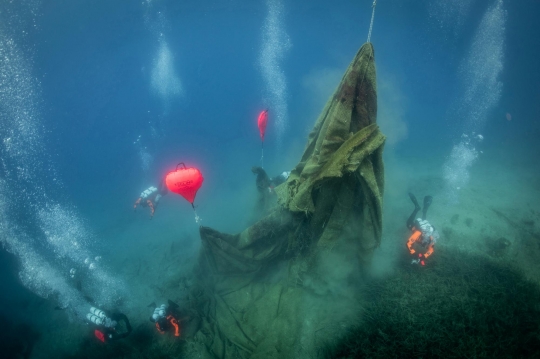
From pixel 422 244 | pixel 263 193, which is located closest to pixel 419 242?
pixel 422 244

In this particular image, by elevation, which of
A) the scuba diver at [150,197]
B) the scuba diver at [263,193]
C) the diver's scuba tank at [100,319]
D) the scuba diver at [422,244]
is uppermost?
the scuba diver at [150,197]

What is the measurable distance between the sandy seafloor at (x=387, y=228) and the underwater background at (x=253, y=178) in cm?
9

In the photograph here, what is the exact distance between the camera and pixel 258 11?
41.0 meters

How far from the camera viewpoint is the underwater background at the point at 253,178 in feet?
17.5

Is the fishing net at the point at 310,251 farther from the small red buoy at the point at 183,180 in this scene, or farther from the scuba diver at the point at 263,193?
the scuba diver at the point at 263,193

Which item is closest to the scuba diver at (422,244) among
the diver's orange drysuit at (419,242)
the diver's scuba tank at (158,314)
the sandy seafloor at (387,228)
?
the diver's orange drysuit at (419,242)

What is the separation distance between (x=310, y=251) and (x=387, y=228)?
4.94m

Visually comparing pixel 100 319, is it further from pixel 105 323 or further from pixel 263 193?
pixel 263 193

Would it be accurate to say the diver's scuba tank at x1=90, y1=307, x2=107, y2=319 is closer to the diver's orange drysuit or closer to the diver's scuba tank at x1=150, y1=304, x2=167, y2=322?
the diver's scuba tank at x1=150, y1=304, x2=167, y2=322

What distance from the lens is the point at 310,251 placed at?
501cm

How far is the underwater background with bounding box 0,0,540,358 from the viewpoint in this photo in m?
5.32

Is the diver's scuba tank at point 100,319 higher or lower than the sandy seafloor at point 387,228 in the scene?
lower

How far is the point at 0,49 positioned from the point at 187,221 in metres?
29.5

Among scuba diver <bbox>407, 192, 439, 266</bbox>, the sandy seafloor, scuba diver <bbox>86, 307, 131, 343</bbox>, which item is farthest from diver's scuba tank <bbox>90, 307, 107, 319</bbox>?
scuba diver <bbox>407, 192, 439, 266</bbox>
